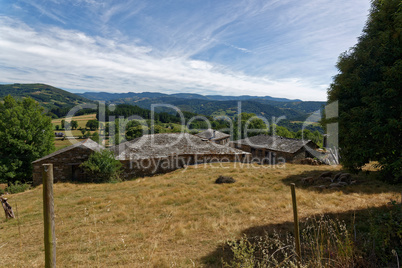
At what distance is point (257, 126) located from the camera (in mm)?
75562

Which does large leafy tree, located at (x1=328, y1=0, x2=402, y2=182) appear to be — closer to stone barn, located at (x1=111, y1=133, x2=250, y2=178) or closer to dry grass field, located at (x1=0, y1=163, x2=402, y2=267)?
dry grass field, located at (x1=0, y1=163, x2=402, y2=267)

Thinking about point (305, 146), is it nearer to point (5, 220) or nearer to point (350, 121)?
point (350, 121)

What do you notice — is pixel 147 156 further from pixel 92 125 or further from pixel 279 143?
pixel 92 125

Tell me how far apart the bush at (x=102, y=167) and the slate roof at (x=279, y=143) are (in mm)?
28902

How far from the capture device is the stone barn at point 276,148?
34844 mm

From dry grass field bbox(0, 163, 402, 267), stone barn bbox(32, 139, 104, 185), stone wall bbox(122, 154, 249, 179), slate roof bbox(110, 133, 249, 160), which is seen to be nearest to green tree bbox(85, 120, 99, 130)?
slate roof bbox(110, 133, 249, 160)

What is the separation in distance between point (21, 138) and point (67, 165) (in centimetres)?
898

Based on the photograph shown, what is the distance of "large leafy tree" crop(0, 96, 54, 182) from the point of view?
22.4 m

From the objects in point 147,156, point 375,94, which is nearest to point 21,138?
point 147,156

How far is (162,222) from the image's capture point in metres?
8.74

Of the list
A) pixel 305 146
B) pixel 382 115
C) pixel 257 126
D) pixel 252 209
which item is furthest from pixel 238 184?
pixel 257 126

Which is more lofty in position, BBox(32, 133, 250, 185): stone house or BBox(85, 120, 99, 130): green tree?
BBox(85, 120, 99, 130): green tree

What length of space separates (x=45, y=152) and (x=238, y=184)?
26362 mm

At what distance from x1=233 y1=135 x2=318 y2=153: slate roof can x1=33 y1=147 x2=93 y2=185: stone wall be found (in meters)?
31.9
